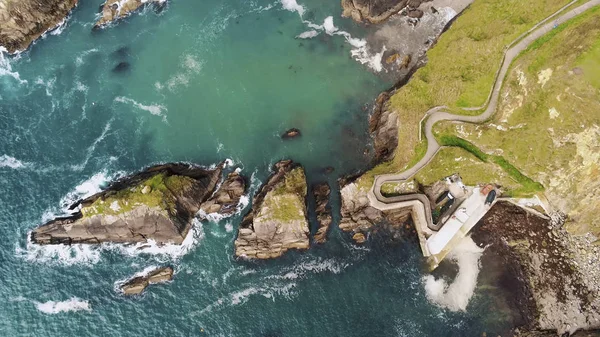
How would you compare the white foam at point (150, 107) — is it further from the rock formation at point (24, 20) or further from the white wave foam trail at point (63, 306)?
the white wave foam trail at point (63, 306)

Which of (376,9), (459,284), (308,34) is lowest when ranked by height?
(459,284)

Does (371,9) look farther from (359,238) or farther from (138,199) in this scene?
(138,199)

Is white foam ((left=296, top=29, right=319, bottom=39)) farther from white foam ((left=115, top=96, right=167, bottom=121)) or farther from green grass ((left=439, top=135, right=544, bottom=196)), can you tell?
green grass ((left=439, top=135, right=544, bottom=196))

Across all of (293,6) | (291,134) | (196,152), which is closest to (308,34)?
(293,6)

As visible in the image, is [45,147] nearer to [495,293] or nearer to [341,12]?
[341,12]

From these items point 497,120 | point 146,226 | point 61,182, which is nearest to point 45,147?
point 61,182

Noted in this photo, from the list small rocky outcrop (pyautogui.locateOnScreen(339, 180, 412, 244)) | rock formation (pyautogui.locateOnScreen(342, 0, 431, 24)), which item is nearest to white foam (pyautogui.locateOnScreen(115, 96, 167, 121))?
small rocky outcrop (pyautogui.locateOnScreen(339, 180, 412, 244))
